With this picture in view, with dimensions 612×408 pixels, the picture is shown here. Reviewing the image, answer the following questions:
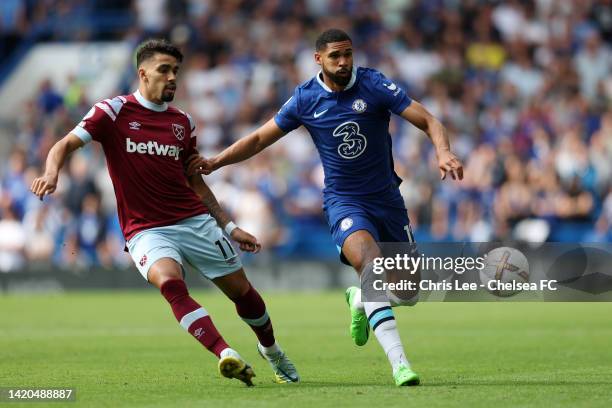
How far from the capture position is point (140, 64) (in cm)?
944

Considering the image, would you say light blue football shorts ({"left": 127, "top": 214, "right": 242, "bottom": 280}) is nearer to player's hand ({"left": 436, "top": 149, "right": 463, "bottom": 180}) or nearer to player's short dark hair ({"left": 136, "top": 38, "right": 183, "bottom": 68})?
player's short dark hair ({"left": 136, "top": 38, "right": 183, "bottom": 68})

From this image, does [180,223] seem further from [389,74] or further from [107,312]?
[389,74]

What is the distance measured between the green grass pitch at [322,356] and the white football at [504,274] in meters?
0.69

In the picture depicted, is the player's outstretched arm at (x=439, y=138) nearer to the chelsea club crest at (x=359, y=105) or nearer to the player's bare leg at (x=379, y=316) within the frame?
the chelsea club crest at (x=359, y=105)

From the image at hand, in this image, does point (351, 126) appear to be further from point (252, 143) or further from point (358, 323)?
point (358, 323)

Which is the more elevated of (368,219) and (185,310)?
(368,219)

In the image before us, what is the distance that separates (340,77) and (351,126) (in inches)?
16.2

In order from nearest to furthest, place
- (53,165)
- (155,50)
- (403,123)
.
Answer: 1. (53,165)
2. (155,50)
3. (403,123)

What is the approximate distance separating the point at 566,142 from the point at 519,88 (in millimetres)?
2698

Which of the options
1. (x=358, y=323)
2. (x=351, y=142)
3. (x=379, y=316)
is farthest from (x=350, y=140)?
(x=358, y=323)

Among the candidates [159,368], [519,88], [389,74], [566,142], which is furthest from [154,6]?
[159,368]

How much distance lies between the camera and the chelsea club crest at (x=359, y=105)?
9688 mm

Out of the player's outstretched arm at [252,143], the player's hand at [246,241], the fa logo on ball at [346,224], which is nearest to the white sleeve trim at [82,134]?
the player's outstretched arm at [252,143]

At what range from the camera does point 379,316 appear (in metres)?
9.21
